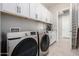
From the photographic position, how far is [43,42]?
4.67 ft

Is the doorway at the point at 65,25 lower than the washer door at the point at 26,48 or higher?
higher

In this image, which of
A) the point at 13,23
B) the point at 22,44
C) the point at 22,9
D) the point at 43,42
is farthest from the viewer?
the point at 43,42

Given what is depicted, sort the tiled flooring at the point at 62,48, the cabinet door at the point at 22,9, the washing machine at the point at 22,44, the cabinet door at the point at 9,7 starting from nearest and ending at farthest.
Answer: the washing machine at the point at 22,44
the cabinet door at the point at 9,7
the cabinet door at the point at 22,9
the tiled flooring at the point at 62,48

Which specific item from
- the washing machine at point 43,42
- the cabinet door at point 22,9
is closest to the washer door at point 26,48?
the washing machine at point 43,42

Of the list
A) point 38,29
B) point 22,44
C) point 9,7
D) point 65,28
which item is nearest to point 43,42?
point 38,29

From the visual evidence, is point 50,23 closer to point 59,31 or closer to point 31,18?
point 59,31

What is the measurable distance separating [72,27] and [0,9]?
38.2 inches

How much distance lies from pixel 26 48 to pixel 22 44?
0.10 metres

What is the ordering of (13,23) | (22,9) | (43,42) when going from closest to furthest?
(13,23), (22,9), (43,42)

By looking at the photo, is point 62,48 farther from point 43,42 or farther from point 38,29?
point 38,29

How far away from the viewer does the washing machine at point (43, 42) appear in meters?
1.34

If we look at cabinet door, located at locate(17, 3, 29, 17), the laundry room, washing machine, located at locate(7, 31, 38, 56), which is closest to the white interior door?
the laundry room

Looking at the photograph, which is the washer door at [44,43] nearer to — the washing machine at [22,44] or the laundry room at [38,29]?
the laundry room at [38,29]

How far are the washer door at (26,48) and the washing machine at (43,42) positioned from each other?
12cm
